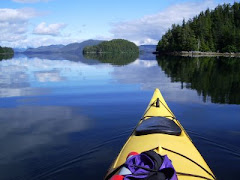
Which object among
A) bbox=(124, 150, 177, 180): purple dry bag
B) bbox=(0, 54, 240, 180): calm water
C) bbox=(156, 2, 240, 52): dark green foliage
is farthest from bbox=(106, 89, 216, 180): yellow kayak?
bbox=(156, 2, 240, 52): dark green foliage

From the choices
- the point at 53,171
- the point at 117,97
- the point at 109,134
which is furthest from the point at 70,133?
the point at 117,97

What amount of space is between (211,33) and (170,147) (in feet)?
405

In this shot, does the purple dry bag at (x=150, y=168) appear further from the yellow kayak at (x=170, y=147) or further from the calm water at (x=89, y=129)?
the calm water at (x=89, y=129)

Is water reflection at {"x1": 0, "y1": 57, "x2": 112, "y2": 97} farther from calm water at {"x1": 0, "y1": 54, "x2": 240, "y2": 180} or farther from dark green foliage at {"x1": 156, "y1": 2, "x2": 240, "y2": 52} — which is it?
dark green foliage at {"x1": 156, "y1": 2, "x2": 240, "y2": 52}

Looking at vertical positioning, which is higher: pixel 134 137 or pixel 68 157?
pixel 134 137

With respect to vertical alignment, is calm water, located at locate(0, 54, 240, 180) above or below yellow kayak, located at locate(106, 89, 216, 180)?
below

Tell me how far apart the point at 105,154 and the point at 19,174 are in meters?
2.75

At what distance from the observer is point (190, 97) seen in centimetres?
1850

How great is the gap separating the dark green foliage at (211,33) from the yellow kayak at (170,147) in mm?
106009

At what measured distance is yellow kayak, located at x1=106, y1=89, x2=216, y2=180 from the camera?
17.9 feet

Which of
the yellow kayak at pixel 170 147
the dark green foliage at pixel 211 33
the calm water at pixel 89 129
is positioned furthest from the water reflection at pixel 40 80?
the dark green foliage at pixel 211 33

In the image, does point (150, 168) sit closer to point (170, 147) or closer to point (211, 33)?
point (170, 147)

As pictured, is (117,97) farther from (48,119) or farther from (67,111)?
(48,119)

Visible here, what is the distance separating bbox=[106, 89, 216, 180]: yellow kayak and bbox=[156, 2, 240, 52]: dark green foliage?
348 ft
